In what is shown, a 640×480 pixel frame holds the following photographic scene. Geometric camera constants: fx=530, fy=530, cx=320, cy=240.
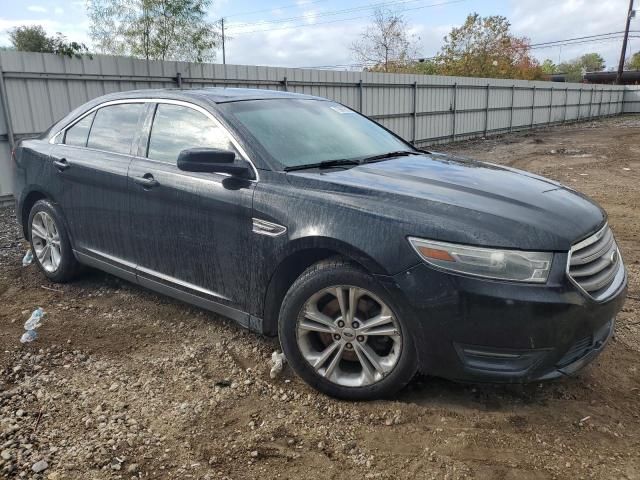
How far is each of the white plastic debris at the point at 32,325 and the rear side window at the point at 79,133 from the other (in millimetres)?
1397

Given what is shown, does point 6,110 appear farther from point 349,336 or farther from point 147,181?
point 349,336

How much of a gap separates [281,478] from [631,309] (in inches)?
123

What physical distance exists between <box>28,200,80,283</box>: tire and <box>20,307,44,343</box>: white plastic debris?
0.50 meters

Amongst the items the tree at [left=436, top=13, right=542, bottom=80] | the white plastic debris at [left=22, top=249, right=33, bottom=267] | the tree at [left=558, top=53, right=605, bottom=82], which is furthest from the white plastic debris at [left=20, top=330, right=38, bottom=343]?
the tree at [left=558, top=53, right=605, bottom=82]

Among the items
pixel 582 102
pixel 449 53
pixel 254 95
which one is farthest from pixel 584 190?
pixel 449 53

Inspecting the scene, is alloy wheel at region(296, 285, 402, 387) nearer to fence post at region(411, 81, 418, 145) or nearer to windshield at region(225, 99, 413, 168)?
windshield at region(225, 99, 413, 168)

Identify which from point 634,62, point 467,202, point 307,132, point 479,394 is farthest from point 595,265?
point 634,62

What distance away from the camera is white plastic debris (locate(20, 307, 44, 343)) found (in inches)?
146

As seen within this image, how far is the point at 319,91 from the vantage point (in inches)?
543

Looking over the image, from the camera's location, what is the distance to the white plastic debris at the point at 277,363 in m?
3.16

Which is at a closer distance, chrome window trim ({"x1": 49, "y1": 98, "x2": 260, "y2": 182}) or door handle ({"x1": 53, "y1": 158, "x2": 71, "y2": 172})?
chrome window trim ({"x1": 49, "y1": 98, "x2": 260, "y2": 182})

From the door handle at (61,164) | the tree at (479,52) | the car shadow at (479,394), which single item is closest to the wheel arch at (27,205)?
the door handle at (61,164)

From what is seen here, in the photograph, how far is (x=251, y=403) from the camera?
290 centimetres

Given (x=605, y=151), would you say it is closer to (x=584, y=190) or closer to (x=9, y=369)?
(x=584, y=190)
